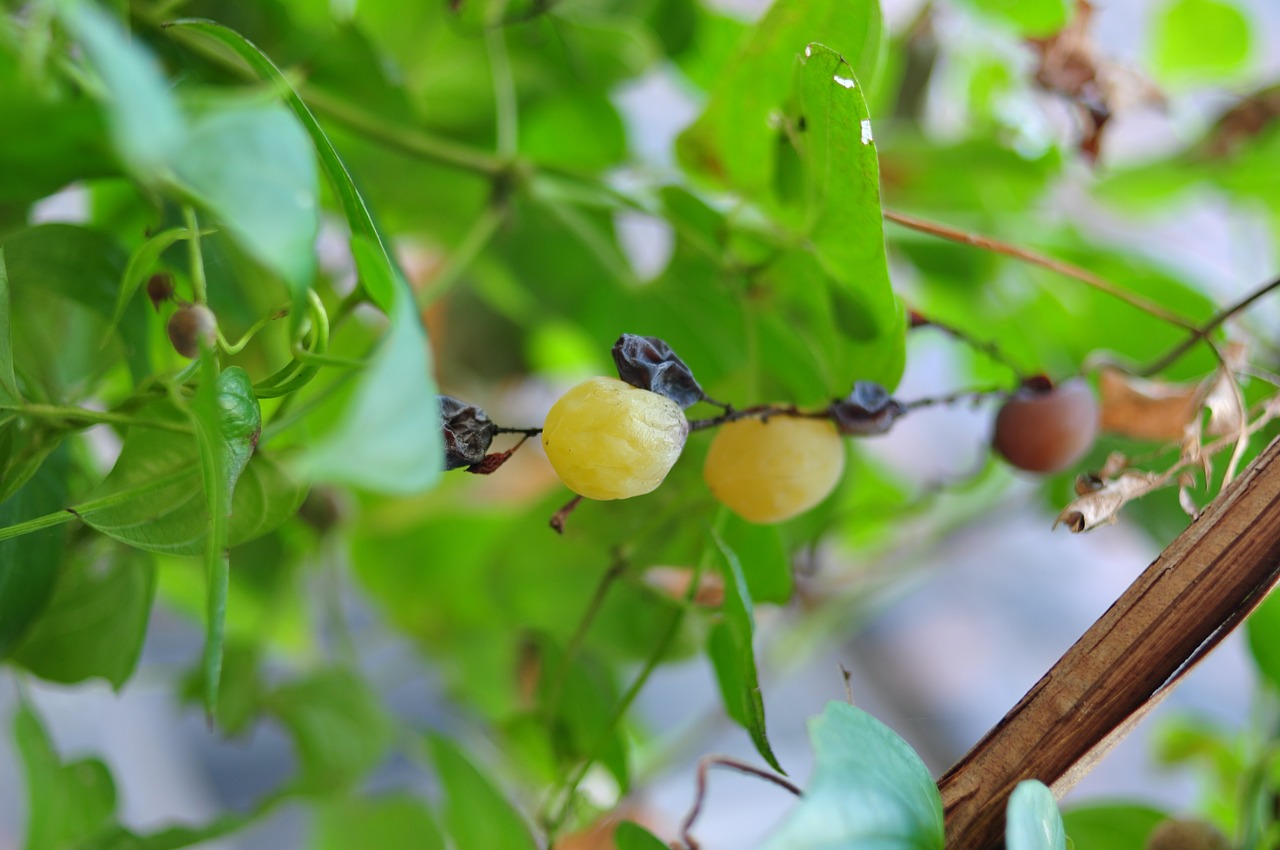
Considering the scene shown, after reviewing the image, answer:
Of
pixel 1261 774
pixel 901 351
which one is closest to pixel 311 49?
pixel 901 351

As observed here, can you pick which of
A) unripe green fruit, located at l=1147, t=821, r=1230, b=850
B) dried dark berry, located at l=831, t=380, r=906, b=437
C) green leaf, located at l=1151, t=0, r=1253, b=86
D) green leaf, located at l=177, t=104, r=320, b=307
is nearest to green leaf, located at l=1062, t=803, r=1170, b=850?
unripe green fruit, located at l=1147, t=821, r=1230, b=850

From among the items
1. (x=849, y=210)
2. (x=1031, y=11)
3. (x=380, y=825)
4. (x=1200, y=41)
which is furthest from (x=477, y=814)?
(x=1200, y=41)

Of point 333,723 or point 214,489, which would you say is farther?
point 333,723

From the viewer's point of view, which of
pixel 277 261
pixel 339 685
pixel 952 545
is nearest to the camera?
pixel 277 261

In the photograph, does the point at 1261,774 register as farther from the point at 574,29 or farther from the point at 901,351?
the point at 574,29

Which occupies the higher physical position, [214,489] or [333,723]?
[214,489]

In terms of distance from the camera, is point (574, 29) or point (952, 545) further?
point (952, 545)

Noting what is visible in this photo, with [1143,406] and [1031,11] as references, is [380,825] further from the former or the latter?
[1031,11]
